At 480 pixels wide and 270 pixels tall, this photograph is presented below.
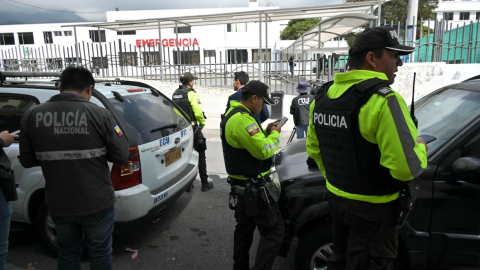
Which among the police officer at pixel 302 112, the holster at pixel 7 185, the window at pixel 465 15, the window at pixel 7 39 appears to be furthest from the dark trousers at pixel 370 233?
the window at pixel 465 15

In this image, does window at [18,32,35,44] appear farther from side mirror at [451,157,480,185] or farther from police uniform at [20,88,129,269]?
side mirror at [451,157,480,185]

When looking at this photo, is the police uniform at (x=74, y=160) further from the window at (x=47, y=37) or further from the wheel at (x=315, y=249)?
the window at (x=47, y=37)

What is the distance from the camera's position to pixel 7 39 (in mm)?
45844

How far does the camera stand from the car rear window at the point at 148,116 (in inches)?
126

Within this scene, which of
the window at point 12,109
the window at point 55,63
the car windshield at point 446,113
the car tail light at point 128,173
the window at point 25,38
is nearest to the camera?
the car windshield at point 446,113

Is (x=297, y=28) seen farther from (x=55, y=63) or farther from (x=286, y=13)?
(x=286, y=13)

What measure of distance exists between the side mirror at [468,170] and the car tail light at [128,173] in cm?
254

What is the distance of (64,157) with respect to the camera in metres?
2.19

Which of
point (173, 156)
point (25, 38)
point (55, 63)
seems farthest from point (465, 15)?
point (25, 38)

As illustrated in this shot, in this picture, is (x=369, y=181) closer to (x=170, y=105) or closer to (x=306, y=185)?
(x=306, y=185)

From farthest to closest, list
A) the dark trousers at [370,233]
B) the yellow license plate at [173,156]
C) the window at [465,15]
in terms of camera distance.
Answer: the window at [465,15]
the yellow license plate at [173,156]
the dark trousers at [370,233]

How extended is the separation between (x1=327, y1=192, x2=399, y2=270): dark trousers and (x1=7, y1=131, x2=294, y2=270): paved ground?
4.35ft

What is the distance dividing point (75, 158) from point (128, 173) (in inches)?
31.2

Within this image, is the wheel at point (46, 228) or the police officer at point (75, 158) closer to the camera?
the police officer at point (75, 158)
